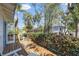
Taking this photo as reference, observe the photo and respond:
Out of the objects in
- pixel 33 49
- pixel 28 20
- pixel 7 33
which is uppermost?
pixel 28 20

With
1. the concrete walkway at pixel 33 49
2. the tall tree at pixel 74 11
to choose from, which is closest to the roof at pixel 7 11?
the concrete walkway at pixel 33 49

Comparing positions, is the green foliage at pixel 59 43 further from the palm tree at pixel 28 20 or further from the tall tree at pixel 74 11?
the tall tree at pixel 74 11

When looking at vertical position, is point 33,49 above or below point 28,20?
below

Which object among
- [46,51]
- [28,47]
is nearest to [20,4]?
[28,47]

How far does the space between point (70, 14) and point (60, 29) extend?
0.64ft

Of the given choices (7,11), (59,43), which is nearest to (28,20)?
(7,11)

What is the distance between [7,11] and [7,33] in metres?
0.24

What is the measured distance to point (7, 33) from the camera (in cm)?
154

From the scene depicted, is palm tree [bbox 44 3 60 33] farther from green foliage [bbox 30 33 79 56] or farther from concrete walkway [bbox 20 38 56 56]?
concrete walkway [bbox 20 38 56 56]

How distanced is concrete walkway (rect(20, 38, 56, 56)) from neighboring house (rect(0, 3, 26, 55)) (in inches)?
3.3

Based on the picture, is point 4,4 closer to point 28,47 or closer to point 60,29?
point 28,47

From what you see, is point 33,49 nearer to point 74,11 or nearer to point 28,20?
point 28,20

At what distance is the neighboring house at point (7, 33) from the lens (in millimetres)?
1529

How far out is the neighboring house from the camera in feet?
5.02
